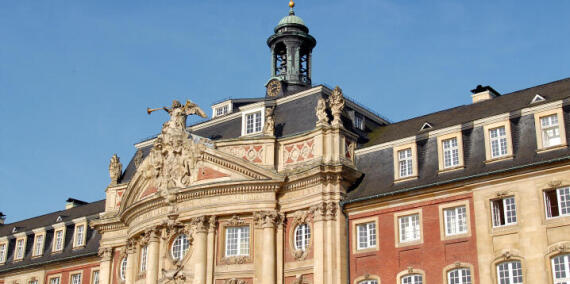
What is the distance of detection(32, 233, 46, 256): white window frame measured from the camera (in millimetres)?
65812

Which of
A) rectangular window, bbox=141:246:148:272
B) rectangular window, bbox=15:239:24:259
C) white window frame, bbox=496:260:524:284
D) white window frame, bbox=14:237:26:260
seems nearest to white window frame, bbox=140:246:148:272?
rectangular window, bbox=141:246:148:272

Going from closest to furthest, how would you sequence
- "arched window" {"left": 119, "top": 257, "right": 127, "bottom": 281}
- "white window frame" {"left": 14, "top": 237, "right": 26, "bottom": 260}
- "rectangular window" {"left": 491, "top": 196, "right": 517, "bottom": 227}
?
1. "rectangular window" {"left": 491, "top": 196, "right": 517, "bottom": 227}
2. "arched window" {"left": 119, "top": 257, "right": 127, "bottom": 281}
3. "white window frame" {"left": 14, "top": 237, "right": 26, "bottom": 260}

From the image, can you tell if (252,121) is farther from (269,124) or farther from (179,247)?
(179,247)

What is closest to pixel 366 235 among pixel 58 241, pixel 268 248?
pixel 268 248

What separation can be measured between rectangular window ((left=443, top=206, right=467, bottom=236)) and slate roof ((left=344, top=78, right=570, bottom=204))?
5.26 feet

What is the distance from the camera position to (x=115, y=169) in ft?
194

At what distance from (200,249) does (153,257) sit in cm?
435

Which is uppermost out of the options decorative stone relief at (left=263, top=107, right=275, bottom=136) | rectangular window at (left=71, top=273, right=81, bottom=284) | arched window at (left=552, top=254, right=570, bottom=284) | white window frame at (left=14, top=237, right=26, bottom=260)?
decorative stone relief at (left=263, top=107, right=275, bottom=136)

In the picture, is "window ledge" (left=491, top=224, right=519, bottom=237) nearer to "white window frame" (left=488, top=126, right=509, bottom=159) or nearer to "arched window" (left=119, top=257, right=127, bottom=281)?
"white window frame" (left=488, top=126, right=509, bottom=159)

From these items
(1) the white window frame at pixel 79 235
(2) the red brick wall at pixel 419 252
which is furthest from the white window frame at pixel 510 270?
(1) the white window frame at pixel 79 235

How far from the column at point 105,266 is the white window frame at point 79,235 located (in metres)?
5.67

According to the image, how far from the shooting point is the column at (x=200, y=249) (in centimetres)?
4697

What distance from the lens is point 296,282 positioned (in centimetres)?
4494

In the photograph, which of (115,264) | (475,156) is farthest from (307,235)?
(115,264)
